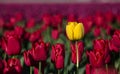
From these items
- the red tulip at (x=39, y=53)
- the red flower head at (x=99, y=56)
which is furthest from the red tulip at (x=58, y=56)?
the red flower head at (x=99, y=56)

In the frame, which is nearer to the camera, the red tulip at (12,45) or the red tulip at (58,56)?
the red tulip at (58,56)

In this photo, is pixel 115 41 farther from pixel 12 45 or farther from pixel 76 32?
pixel 12 45

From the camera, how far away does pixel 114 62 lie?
13.9 ft

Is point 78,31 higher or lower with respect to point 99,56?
higher

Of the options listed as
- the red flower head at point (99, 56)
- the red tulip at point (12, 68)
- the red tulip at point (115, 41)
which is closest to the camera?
the red tulip at point (12, 68)

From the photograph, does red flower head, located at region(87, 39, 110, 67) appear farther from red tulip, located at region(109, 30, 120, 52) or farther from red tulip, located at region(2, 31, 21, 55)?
red tulip, located at region(2, 31, 21, 55)

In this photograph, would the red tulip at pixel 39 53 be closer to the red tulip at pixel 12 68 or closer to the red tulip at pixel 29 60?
the red tulip at pixel 29 60

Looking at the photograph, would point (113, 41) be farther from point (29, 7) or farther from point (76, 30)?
point (29, 7)

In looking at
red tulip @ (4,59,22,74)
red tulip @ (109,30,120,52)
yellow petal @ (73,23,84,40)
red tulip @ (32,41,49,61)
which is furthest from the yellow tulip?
red tulip @ (4,59,22,74)

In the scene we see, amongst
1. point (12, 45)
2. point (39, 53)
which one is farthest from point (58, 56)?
point (12, 45)

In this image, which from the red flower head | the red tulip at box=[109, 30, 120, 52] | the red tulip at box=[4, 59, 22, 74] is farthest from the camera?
the red tulip at box=[109, 30, 120, 52]

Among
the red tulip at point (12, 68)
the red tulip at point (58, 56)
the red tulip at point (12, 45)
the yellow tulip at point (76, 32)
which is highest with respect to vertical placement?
the yellow tulip at point (76, 32)

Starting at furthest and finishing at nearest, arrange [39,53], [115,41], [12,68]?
[115,41] → [39,53] → [12,68]

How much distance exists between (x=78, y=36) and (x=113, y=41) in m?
0.26
